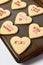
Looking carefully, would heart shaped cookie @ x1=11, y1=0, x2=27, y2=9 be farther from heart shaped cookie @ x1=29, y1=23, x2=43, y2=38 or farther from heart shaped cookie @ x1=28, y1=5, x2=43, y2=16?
heart shaped cookie @ x1=29, y1=23, x2=43, y2=38

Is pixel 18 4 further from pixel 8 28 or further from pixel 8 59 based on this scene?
pixel 8 59

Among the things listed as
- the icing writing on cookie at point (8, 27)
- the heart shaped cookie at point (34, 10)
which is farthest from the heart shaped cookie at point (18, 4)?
the icing writing on cookie at point (8, 27)

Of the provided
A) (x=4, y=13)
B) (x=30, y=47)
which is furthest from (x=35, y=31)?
(x=4, y=13)

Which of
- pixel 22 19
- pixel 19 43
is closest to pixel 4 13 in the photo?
pixel 22 19

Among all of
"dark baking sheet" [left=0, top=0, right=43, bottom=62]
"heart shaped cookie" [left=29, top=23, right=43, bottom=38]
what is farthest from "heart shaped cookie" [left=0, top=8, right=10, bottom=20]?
"heart shaped cookie" [left=29, top=23, right=43, bottom=38]

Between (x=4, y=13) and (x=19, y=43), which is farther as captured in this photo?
(x=4, y=13)

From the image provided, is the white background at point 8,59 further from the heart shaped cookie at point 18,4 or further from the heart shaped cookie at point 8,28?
the heart shaped cookie at point 18,4

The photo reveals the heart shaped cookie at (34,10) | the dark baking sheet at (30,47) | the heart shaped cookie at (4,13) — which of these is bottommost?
the dark baking sheet at (30,47)
